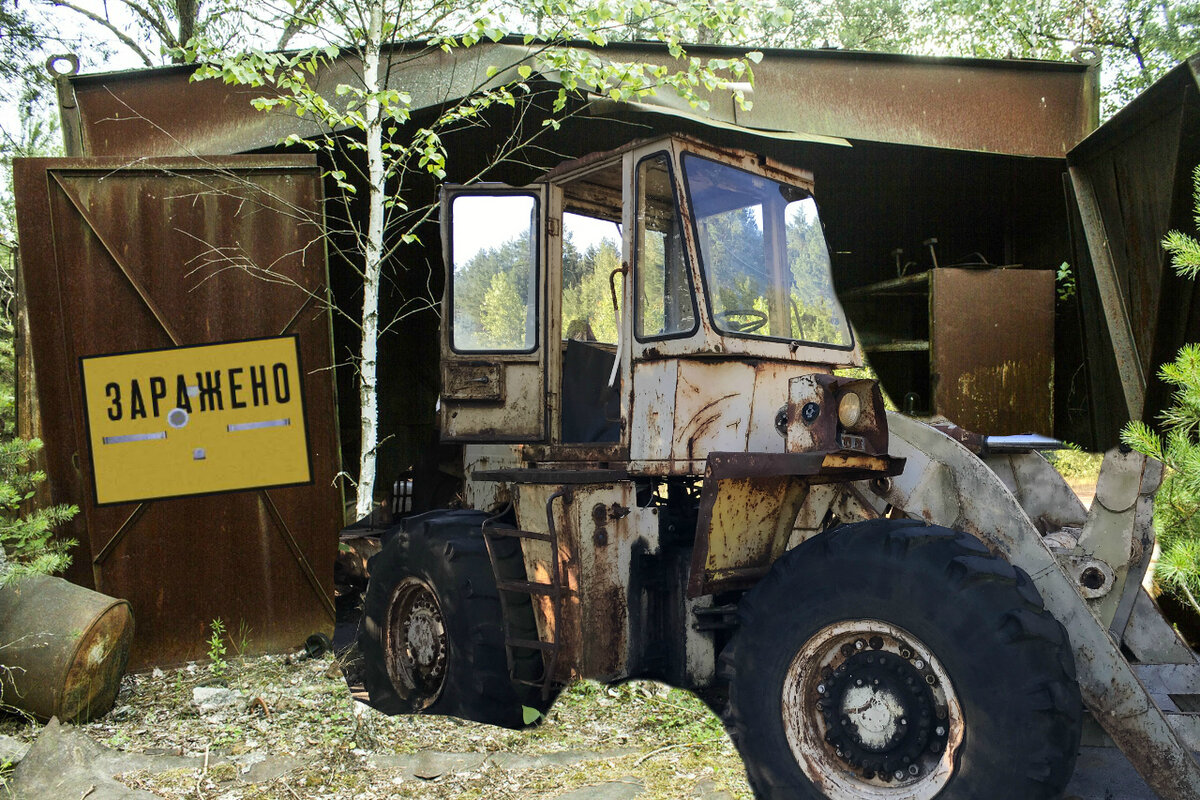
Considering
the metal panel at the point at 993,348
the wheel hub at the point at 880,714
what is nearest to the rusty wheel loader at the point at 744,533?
the wheel hub at the point at 880,714

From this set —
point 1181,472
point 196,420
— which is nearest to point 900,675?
point 1181,472

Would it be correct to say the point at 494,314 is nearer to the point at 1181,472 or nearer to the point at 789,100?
the point at 1181,472

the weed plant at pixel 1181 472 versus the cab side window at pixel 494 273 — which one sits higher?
the cab side window at pixel 494 273

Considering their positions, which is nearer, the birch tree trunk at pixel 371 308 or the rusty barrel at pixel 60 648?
the rusty barrel at pixel 60 648

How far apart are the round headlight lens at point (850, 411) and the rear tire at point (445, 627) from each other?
1.81 m

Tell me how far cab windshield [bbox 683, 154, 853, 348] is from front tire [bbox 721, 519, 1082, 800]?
1.25 meters

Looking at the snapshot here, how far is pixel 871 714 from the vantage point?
291 cm

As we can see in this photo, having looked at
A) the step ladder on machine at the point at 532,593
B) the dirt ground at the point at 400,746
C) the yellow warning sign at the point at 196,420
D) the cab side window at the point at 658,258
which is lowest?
the dirt ground at the point at 400,746

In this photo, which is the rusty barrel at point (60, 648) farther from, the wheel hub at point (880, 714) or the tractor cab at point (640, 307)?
the wheel hub at point (880, 714)

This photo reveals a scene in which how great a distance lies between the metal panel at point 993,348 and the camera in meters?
6.98

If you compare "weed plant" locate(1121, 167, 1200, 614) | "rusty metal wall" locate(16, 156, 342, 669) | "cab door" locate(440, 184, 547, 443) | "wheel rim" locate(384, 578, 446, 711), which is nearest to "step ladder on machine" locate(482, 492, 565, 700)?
"wheel rim" locate(384, 578, 446, 711)

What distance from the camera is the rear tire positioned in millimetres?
4246

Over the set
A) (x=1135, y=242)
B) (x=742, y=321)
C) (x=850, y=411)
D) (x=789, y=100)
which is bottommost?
(x=850, y=411)

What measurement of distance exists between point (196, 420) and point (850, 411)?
14.6 ft
